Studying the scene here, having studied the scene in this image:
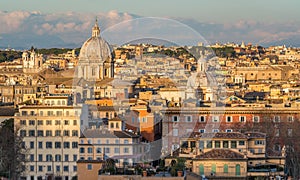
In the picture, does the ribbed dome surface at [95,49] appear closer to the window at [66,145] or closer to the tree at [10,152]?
the tree at [10,152]

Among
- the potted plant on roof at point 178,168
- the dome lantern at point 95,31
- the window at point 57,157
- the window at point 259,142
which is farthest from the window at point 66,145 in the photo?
the dome lantern at point 95,31

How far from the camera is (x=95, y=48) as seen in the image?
64.4 meters

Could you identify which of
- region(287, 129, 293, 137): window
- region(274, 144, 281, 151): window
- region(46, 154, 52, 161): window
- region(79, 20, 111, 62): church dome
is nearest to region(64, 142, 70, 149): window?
region(46, 154, 52, 161): window

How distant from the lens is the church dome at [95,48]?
63.6 m

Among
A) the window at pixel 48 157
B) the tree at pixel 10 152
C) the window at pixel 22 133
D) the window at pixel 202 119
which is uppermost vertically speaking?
the window at pixel 202 119

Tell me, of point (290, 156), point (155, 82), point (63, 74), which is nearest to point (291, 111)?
point (290, 156)

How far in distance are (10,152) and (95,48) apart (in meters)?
38.1

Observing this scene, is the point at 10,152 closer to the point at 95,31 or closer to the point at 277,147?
the point at 277,147

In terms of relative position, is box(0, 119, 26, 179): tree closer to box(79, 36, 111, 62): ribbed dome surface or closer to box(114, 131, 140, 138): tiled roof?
box(114, 131, 140, 138): tiled roof

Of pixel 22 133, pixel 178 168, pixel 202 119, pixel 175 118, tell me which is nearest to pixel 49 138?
pixel 22 133

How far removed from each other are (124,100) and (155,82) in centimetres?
2210

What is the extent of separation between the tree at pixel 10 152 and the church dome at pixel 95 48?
33.1 meters

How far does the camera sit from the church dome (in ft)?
209

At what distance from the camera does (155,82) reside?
58.7 metres
